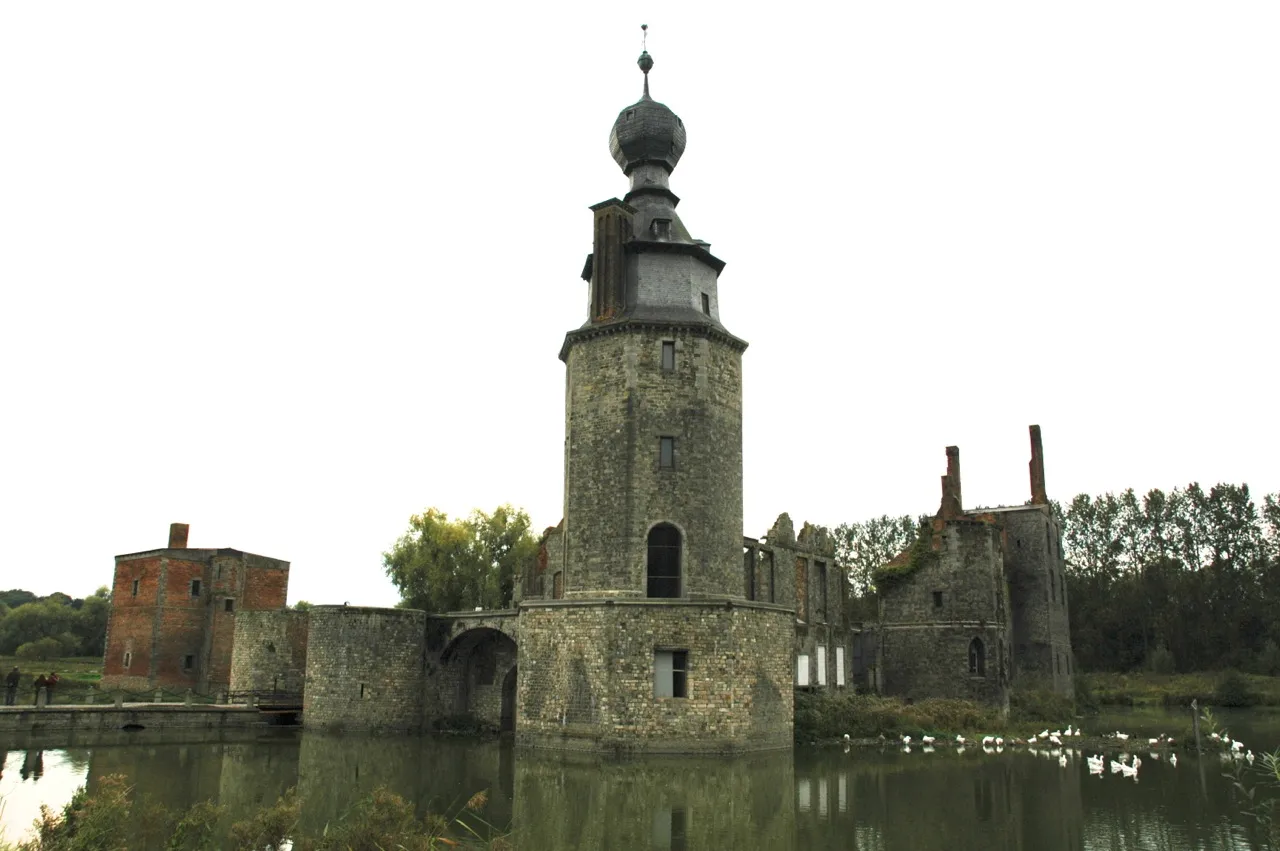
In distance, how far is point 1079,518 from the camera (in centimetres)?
6588

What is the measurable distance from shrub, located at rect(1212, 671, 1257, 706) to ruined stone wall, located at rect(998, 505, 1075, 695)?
12.2 meters

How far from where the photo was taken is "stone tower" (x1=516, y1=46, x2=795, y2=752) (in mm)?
22109

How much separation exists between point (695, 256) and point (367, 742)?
15440 millimetres

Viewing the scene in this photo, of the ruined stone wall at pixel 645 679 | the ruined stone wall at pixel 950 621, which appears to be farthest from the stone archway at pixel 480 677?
the ruined stone wall at pixel 950 621

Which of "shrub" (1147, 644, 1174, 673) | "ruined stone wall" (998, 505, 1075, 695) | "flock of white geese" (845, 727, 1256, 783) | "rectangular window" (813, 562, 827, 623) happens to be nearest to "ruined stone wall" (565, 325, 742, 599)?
"flock of white geese" (845, 727, 1256, 783)

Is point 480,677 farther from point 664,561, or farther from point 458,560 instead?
point 458,560

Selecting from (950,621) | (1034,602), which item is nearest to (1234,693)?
(1034,602)

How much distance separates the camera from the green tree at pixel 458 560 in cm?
4422

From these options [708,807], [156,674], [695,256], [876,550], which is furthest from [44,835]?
[876,550]

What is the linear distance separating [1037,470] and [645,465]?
2279 cm

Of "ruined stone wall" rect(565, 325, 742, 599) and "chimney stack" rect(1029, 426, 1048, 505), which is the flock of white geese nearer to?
"ruined stone wall" rect(565, 325, 742, 599)

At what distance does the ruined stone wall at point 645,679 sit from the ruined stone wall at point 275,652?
1081 cm

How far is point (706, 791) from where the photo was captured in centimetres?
1680

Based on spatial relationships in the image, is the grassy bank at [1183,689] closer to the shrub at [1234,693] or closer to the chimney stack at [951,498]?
the shrub at [1234,693]
